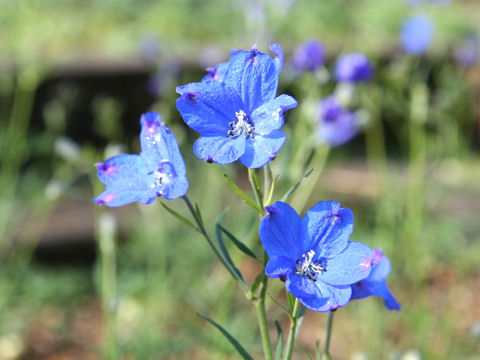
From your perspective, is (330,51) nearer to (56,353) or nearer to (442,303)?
(442,303)

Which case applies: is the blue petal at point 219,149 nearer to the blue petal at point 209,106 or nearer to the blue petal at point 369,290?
the blue petal at point 209,106

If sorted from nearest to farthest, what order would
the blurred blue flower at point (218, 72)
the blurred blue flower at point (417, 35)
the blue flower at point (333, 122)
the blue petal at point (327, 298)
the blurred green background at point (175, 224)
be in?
1. the blue petal at point (327, 298)
2. the blurred blue flower at point (218, 72)
3. the blue flower at point (333, 122)
4. the blurred green background at point (175, 224)
5. the blurred blue flower at point (417, 35)

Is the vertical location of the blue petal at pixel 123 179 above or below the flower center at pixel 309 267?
above

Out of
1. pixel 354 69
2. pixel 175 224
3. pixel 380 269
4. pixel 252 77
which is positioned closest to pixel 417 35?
pixel 354 69

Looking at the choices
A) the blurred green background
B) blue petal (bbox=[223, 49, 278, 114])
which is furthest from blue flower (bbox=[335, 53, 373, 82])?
blue petal (bbox=[223, 49, 278, 114])

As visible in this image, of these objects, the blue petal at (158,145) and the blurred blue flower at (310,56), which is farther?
the blurred blue flower at (310,56)

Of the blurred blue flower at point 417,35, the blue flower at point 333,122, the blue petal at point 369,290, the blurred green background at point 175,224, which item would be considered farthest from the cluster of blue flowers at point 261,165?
the blurred blue flower at point 417,35

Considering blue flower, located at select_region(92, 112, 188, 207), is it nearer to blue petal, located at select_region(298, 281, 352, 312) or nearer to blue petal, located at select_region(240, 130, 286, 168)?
blue petal, located at select_region(240, 130, 286, 168)

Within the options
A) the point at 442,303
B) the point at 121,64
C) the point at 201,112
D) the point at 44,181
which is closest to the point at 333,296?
the point at 201,112
